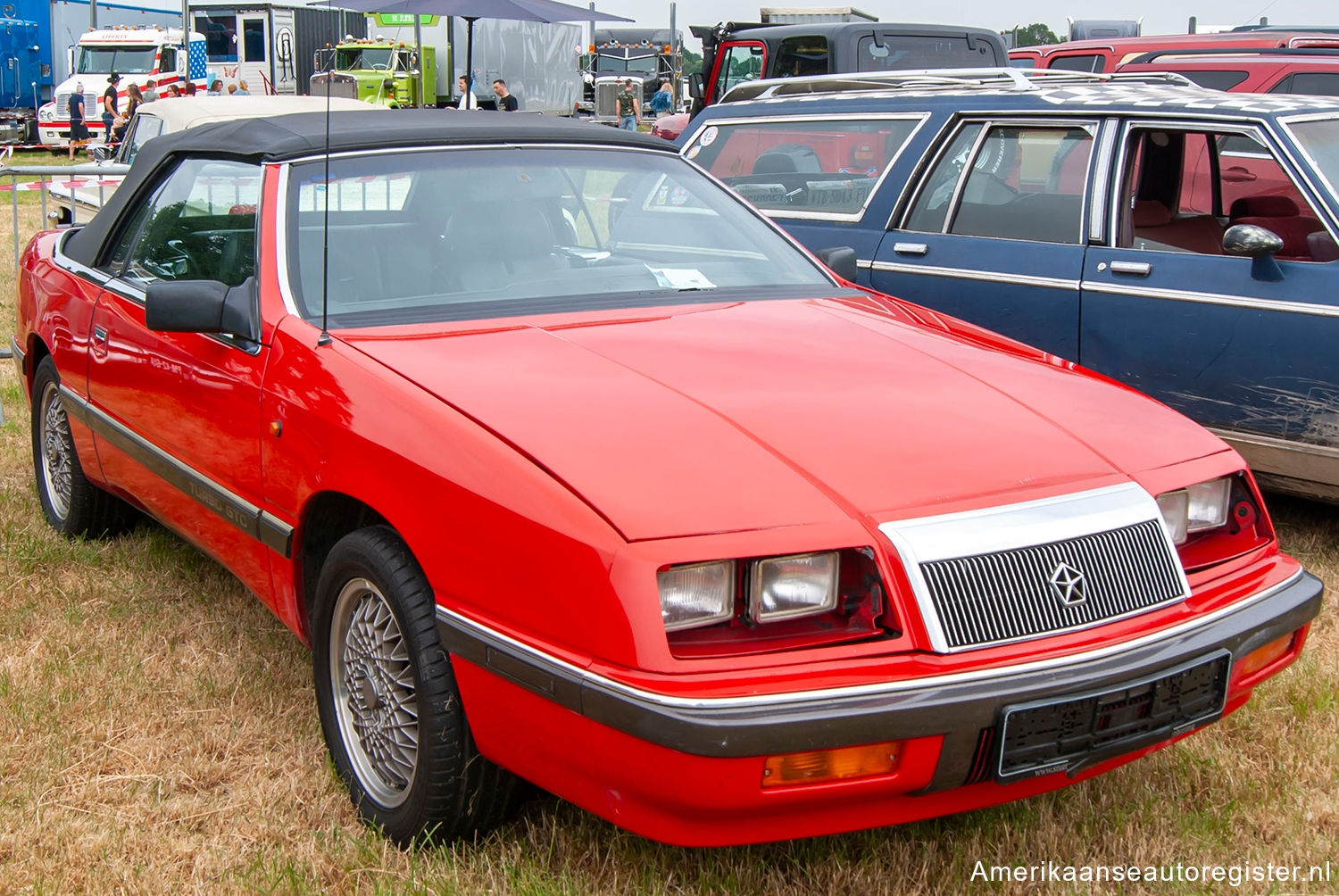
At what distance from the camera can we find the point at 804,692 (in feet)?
7.01

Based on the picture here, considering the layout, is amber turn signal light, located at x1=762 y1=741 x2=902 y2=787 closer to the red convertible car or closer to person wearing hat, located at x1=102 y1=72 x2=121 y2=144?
the red convertible car

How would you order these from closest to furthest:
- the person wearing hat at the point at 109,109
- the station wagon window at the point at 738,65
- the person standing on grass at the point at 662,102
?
the station wagon window at the point at 738,65 → the person wearing hat at the point at 109,109 → the person standing on grass at the point at 662,102

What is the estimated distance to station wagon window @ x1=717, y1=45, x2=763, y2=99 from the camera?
1446 cm

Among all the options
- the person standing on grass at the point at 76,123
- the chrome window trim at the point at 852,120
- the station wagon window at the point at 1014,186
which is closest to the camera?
the station wagon window at the point at 1014,186

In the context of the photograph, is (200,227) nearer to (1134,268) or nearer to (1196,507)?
(1196,507)

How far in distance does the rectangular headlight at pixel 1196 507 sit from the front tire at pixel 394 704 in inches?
55.0

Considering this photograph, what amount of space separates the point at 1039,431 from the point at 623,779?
1.08m

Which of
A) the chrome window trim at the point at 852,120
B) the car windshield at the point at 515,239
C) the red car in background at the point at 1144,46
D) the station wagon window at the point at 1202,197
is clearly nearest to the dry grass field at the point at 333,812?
the car windshield at the point at 515,239

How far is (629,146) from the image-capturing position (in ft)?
13.0

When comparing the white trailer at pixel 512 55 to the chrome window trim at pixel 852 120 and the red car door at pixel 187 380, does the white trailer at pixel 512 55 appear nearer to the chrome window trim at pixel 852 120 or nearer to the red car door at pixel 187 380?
the chrome window trim at pixel 852 120

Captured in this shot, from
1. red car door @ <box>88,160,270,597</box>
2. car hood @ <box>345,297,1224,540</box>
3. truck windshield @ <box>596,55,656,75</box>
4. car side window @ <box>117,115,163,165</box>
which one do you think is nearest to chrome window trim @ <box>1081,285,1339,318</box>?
car hood @ <box>345,297,1224,540</box>

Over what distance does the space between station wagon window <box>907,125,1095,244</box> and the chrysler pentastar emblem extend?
315 centimetres

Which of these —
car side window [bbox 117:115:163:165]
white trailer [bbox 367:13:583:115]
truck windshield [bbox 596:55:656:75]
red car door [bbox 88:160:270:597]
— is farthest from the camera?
truck windshield [bbox 596:55:656:75]

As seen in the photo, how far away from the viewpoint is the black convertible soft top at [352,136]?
3.46 m
